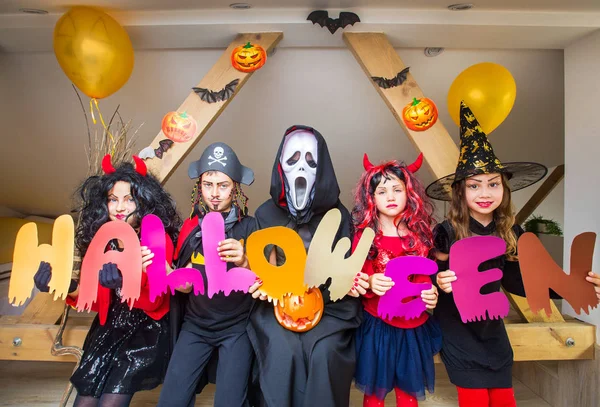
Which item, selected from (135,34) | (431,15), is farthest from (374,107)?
(135,34)

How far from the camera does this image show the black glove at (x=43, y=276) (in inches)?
68.2

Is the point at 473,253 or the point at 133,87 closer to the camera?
the point at 473,253

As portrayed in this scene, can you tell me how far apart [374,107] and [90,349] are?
220cm

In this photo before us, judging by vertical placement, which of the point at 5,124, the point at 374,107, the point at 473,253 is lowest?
the point at 473,253

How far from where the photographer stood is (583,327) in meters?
2.35

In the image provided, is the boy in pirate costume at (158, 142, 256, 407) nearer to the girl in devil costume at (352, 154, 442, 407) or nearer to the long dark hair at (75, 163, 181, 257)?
the long dark hair at (75, 163, 181, 257)

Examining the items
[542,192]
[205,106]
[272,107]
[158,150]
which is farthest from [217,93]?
[542,192]

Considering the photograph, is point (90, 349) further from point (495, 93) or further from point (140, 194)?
point (495, 93)

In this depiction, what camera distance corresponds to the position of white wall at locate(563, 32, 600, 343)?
2400 millimetres

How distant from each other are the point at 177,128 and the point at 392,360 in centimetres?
143

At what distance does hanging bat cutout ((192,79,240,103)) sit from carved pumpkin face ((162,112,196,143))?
0.14 m

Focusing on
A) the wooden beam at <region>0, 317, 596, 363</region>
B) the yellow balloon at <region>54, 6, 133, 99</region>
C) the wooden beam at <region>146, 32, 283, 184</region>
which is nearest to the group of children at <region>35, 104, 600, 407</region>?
the wooden beam at <region>146, 32, 283, 184</region>

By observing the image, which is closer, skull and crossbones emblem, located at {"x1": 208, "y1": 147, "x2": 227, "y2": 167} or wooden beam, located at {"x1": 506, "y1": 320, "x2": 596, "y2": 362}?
skull and crossbones emblem, located at {"x1": 208, "y1": 147, "x2": 227, "y2": 167}

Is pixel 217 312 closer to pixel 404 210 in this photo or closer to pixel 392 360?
pixel 392 360
